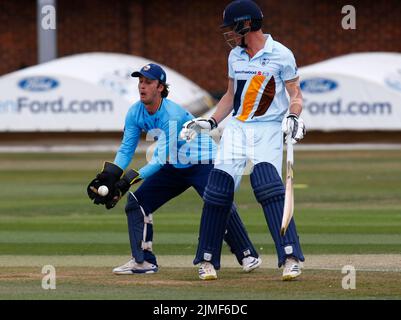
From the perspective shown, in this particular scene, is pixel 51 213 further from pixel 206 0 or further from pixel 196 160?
pixel 206 0

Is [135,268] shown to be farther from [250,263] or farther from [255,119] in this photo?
[255,119]

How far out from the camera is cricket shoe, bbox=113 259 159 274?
9680mm

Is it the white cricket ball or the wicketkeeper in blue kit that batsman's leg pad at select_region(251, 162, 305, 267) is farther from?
the white cricket ball

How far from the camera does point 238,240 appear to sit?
978 cm

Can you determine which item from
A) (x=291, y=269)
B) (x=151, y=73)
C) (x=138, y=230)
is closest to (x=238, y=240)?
(x=138, y=230)

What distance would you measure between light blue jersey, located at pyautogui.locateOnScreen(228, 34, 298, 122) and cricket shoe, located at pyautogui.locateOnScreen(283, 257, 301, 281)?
103cm

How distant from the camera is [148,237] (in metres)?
9.86

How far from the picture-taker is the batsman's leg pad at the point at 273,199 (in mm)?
8969

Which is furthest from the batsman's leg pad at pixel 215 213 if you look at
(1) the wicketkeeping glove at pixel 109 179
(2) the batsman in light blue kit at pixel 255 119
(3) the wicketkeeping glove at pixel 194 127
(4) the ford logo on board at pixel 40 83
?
(4) the ford logo on board at pixel 40 83

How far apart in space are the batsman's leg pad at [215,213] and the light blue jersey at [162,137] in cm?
58

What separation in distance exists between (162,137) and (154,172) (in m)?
0.29

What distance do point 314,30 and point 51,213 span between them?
19.2 m

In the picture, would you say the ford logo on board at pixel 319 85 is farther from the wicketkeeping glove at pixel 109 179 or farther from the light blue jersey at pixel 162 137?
the wicketkeeping glove at pixel 109 179
